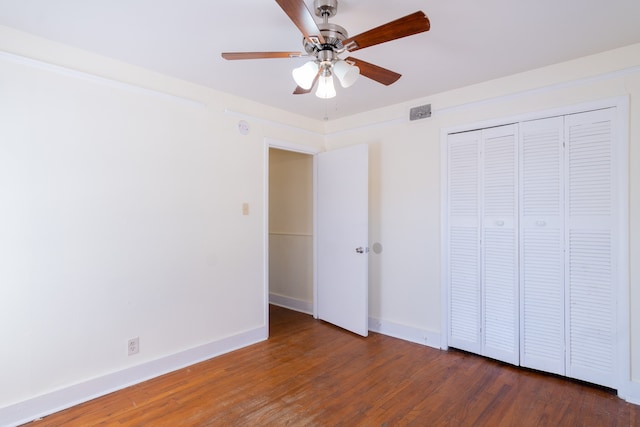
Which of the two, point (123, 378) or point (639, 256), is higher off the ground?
point (639, 256)

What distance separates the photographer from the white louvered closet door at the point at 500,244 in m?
2.86

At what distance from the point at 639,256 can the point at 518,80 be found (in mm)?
1605

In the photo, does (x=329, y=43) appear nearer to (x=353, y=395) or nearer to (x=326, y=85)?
(x=326, y=85)

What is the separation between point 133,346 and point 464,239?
116 inches

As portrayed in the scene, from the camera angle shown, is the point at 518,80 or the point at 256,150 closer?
the point at 518,80

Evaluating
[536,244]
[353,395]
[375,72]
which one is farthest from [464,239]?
[375,72]

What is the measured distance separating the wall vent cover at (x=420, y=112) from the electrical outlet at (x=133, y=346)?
319cm

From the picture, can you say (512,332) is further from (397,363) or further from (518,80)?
(518,80)

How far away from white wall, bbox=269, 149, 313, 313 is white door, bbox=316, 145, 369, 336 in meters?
0.37

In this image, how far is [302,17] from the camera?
4.94 feet

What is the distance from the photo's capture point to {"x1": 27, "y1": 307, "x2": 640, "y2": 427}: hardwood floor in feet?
7.00

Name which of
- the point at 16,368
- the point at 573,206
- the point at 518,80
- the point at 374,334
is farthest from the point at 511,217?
the point at 16,368

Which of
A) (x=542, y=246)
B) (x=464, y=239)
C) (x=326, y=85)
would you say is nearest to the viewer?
(x=326, y=85)

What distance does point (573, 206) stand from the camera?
2.58 metres
